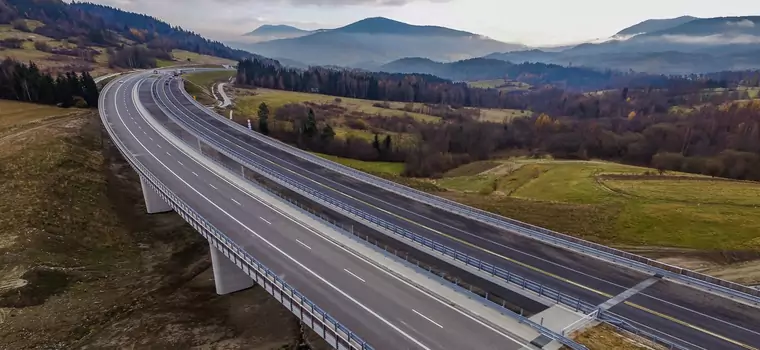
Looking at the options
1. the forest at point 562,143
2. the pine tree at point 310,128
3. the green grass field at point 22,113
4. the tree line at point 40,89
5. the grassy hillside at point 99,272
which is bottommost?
the grassy hillside at point 99,272

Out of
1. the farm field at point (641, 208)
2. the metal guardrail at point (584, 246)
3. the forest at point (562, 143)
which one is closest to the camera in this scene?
the metal guardrail at point (584, 246)

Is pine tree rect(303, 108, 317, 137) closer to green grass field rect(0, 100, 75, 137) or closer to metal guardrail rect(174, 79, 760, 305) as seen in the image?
metal guardrail rect(174, 79, 760, 305)

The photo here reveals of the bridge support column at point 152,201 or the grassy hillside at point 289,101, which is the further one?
the grassy hillside at point 289,101

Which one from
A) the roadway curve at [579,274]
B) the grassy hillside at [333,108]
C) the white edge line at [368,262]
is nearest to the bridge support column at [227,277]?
the white edge line at [368,262]

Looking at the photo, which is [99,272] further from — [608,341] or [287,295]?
[608,341]

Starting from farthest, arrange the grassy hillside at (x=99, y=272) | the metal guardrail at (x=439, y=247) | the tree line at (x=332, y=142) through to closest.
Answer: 1. the tree line at (x=332, y=142)
2. the grassy hillside at (x=99, y=272)
3. the metal guardrail at (x=439, y=247)

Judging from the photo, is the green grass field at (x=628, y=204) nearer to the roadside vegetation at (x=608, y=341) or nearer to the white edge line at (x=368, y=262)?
the roadside vegetation at (x=608, y=341)

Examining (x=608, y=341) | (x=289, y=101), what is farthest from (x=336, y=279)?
(x=289, y=101)

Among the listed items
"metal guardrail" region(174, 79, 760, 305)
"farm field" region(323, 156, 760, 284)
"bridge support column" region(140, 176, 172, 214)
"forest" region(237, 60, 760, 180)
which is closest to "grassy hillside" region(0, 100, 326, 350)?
"bridge support column" region(140, 176, 172, 214)

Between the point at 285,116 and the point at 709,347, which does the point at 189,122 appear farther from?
the point at 709,347

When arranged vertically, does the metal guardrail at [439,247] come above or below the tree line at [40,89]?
below
